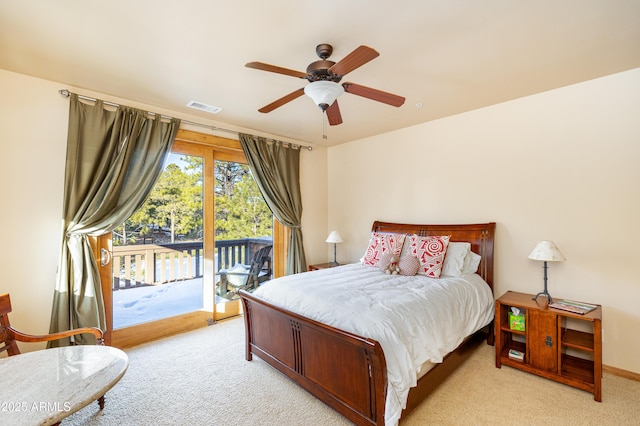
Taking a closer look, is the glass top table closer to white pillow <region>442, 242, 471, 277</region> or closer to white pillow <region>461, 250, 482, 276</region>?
white pillow <region>442, 242, 471, 277</region>

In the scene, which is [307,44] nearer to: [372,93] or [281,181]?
[372,93]

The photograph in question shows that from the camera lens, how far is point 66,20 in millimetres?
1847

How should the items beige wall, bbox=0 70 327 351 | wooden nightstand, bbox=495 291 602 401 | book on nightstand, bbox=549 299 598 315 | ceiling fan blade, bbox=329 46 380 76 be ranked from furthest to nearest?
beige wall, bbox=0 70 327 351 → book on nightstand, bbox=549 299 598 315 → wooden nightstand, bbox=495 291 602 401 → ceiling fan blade, bbox=329 46 380 76

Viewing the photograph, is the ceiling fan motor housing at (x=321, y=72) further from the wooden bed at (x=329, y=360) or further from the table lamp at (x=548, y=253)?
the table lamp at (x=548, y=253)

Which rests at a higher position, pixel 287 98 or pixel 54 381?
pixel 287 98

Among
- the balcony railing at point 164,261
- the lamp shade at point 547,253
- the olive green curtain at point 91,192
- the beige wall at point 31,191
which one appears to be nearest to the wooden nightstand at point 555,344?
the lamp shade at point 547,253

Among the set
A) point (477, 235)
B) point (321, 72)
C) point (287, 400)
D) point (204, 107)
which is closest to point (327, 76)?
point (321, 72)

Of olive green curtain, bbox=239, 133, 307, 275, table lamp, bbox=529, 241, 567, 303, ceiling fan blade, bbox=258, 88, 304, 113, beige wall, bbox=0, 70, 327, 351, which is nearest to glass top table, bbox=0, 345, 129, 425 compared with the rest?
beige wall, bbox=0, 70, 327, 351

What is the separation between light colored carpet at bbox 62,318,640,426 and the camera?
198 cm

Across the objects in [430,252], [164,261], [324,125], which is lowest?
[164,261]

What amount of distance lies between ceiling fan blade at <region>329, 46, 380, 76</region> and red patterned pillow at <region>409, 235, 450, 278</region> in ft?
7.17

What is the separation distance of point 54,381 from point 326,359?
157cm

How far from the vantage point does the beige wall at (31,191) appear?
8.21 feet

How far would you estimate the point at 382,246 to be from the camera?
3.64 metres
